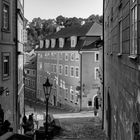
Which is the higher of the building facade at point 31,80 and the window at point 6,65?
the window at point 6,65

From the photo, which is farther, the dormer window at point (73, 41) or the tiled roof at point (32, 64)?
the tiled roof at point (32, 64)

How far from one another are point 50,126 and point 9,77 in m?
3.56

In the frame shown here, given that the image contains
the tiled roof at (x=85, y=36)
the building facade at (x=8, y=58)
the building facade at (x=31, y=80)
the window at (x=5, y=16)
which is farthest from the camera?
the building facade at (x=31, y=80)

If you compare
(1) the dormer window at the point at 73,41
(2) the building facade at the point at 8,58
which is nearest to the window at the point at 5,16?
(2) the building facade at the point at 8,58

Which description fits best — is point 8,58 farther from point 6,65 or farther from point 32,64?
point 32,64

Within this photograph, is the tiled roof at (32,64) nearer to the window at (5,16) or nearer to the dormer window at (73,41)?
the dormer window at (73,41)

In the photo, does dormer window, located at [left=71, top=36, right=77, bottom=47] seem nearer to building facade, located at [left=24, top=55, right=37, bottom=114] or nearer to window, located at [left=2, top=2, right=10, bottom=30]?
building facade, located at [left=24, top=55, right=37, bottom=114]

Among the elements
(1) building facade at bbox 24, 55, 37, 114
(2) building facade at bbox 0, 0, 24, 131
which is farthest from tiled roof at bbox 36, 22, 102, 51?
(2) building facade at bbox 0, 0, 24, 131

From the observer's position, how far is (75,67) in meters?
45.8

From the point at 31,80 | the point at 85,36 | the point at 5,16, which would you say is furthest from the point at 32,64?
the point at 5,16

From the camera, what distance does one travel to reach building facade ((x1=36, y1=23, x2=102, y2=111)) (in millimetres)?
44188

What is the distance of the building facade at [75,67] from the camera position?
44.2m

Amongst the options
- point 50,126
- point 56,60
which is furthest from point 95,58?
point 50,126

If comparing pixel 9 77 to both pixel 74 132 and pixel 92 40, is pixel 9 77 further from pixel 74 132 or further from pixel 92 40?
pixel 92 40
